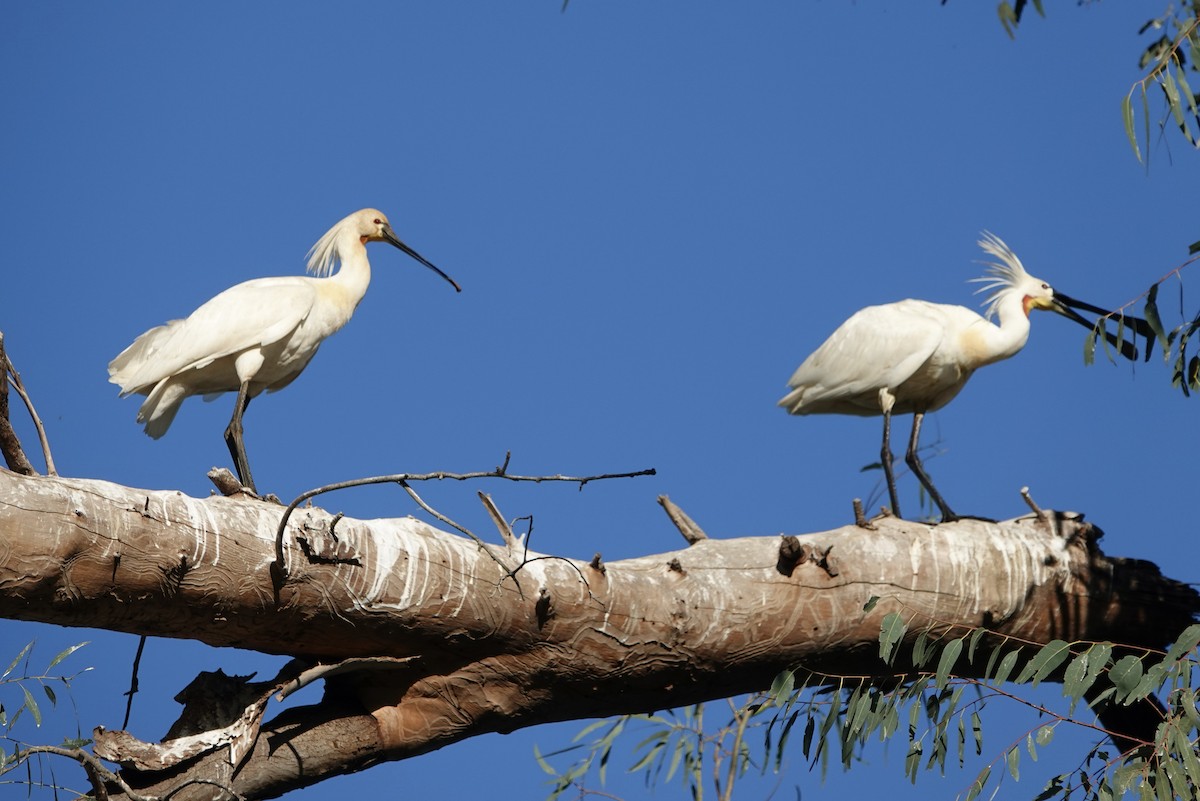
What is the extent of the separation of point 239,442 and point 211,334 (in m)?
0.42

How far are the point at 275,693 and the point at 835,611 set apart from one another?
1459 millimetres

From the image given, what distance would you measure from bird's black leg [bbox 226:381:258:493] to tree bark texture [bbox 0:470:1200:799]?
197cm

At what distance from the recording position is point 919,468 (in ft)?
19.5

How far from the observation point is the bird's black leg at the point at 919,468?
18.3 feet

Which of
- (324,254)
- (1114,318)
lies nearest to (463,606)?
(1114,318)

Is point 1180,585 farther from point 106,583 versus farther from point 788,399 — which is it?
point 106,583

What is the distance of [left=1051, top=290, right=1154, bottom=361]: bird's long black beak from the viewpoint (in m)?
4.04

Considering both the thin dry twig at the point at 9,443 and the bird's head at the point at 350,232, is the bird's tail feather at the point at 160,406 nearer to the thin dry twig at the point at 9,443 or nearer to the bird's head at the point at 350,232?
the bird's head at the point at 350,232

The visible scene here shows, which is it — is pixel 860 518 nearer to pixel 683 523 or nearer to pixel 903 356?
pixel 683 523

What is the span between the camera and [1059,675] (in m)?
4.16

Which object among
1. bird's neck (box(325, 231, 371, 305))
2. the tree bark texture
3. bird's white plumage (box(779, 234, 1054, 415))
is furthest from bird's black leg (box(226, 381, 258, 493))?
bird's white plumage (box(779, 234, 1054, 415))

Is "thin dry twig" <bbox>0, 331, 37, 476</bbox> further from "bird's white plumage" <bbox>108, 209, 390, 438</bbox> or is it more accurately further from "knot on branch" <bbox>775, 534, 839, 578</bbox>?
"bird's white plumage" <bbox>108, 209, 390, 438</bbox>

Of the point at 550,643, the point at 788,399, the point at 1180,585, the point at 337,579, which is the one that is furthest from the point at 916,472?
the point at 337,579

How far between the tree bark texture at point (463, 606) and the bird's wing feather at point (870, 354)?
67.2 inches
